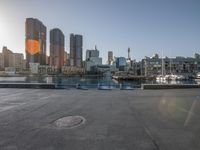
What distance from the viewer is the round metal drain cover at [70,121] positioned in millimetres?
8566

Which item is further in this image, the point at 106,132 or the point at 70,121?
the point at 70,121

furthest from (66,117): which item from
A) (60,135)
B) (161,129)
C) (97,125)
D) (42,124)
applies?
(161,129)

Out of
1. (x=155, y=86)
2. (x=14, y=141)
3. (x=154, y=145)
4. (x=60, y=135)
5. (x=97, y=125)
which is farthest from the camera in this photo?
(x=155, y=86)

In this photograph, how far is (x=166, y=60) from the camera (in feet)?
604

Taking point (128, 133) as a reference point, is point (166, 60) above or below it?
above

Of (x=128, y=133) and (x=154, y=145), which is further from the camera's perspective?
(x=128, y=133)

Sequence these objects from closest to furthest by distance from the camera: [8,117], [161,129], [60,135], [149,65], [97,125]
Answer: [60,135]
[161,129]
[97,125]
[8,117]
[149,65]

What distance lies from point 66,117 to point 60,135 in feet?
9.50

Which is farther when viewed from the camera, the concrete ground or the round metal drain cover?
the round metal drain cover

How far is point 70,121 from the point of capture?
926 centimetres

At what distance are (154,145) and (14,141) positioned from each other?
14.7 ft

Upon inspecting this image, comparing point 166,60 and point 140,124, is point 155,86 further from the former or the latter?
point 166,60

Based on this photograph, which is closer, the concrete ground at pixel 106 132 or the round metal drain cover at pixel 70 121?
the concrete ground at pixel 106 132

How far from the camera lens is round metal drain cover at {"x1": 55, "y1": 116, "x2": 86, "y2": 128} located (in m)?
8.57
